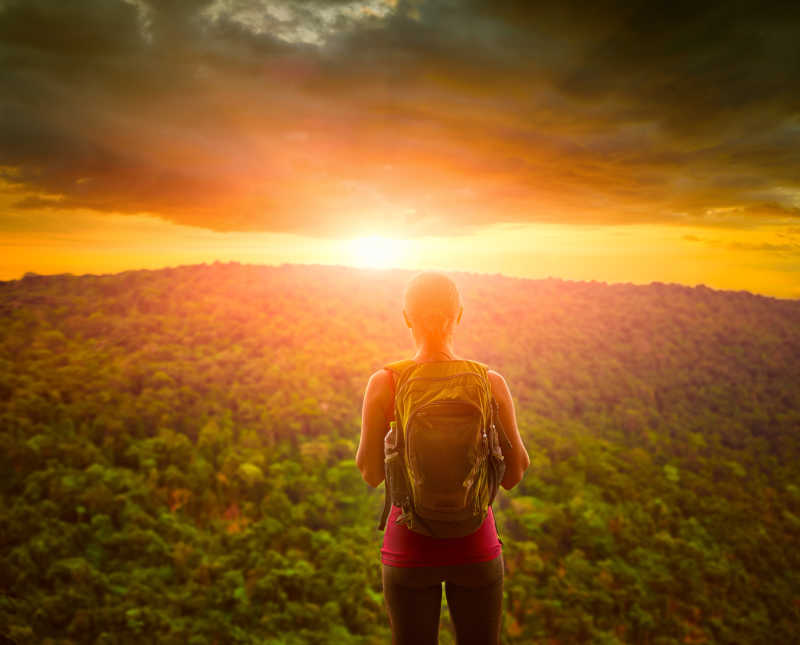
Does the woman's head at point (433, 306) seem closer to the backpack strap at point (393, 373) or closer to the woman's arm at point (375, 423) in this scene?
the backpack strap at point (393, 373)

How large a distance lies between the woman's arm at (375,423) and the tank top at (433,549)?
0.16ft

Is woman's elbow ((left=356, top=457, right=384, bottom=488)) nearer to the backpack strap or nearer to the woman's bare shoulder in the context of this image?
the backpack strap

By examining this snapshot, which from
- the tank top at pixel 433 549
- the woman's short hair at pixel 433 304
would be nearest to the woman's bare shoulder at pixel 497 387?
the woman's short hair at pixel 433 304

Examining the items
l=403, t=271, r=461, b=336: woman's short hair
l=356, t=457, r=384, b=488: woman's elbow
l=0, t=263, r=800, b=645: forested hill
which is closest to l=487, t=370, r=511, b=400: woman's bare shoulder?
l=403, t=271, r=461, b=336: woman's short hair

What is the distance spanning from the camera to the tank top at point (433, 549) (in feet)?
6.75

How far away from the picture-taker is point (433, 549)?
2066 millimetres

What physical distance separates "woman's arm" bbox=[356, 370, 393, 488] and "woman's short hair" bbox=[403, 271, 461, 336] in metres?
0.30

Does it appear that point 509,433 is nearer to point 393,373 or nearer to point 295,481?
point 393,373

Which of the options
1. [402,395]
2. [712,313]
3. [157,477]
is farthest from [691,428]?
[402,395]

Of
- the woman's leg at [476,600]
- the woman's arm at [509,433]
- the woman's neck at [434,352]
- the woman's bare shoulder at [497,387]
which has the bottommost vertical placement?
the woman's leg at [476,600]

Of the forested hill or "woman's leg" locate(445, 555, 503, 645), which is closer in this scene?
"woman's leg" locate(445, 555, 503, 645)

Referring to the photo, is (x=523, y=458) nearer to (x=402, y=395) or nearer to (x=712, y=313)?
(x=402, y=395)

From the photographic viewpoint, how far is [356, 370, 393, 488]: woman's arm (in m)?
2.12

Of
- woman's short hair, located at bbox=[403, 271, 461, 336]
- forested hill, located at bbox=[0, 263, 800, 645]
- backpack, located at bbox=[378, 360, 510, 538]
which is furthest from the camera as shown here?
forested hill, located at bbox=[0, 263, 800, 645]
